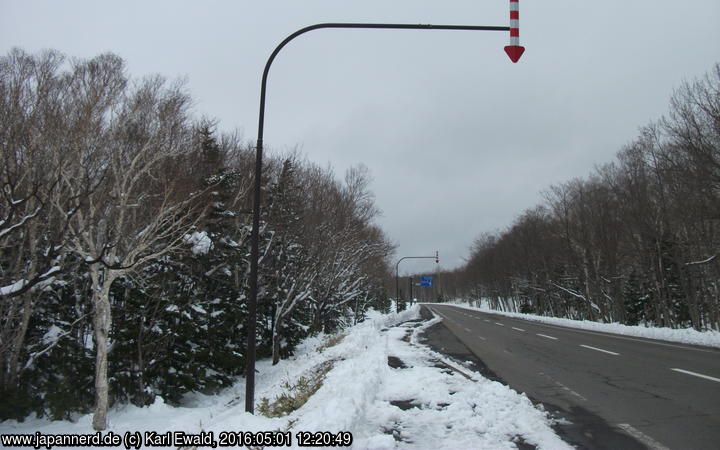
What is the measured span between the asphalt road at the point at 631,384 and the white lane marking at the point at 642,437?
0.01m

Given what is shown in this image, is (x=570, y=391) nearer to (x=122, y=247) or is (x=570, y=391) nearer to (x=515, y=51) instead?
(x=515, y=51)

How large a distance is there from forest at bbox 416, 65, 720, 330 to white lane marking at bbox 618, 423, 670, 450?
16521 millimetres

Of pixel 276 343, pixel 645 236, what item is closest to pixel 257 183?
pixel 276 343

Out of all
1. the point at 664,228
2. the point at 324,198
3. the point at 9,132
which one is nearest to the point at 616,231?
the point at 664,228

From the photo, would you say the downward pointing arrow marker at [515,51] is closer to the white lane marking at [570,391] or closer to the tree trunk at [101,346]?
the white lane marking at [570,391]

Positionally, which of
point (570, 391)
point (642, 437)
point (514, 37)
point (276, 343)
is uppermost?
point (514, 37)

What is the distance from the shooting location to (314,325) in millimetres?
31719

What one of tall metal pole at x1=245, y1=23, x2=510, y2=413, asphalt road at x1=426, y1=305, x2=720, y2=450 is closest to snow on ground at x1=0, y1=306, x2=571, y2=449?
tall metal pole at x1=245, y1=23, x2=510, y2=413

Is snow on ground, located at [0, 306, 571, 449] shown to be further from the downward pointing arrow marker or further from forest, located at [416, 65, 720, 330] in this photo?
forest, located at [416, 65, 720, 330]

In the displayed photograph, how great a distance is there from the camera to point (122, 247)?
15172mm

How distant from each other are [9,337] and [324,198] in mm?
16376

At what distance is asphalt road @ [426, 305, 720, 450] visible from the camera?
570 centimetres

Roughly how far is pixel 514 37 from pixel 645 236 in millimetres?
33386

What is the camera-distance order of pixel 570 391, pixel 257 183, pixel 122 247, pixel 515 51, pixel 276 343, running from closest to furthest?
pixel 515 51 < pixel 257 183 < pixel 570 391 < pixel 122 247 < pixel 276 343
